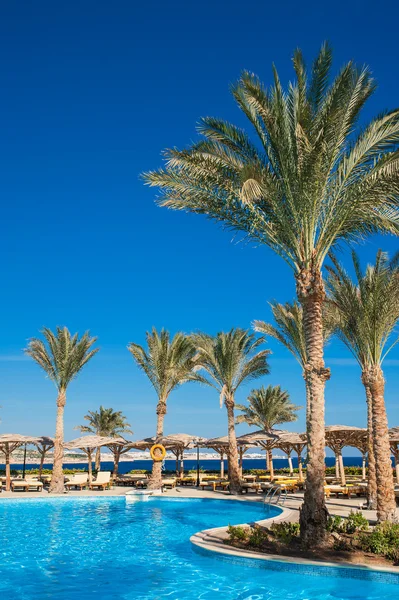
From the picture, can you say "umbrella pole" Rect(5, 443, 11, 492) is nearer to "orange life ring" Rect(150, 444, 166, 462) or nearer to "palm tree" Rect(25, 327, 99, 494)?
"palm tree" Rect(25, 327, 99, 494)

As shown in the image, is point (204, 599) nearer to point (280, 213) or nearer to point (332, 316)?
point (280, 213)

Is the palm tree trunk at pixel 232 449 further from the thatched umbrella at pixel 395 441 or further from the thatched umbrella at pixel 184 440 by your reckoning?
the thatched umbrella at pixel 395 441

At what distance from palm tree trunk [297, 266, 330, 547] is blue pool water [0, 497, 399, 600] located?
136 cm

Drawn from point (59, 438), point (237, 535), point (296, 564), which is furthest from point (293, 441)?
point (296, 564)

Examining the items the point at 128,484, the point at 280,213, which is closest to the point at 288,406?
the point at 128,484

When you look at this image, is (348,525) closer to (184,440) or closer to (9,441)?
(184,440)

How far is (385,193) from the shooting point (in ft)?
38.6

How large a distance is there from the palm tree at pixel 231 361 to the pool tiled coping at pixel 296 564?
14.5m

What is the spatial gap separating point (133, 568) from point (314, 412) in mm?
5371

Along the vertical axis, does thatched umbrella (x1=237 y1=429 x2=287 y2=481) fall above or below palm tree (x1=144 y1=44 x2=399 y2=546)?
below

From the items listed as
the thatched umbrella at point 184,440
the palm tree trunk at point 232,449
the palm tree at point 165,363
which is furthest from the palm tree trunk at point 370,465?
the thatched umbrella at point 184,440

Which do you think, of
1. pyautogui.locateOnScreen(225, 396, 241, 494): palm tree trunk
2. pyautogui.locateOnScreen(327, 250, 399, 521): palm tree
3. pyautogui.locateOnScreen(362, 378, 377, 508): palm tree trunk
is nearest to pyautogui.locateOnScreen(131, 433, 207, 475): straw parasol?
pyautogui.locateOnScreen(225, 396, 241, 494): palm tree trunk

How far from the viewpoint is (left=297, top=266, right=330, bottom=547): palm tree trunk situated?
1094 centimetres

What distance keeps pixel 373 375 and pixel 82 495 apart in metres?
16.6
